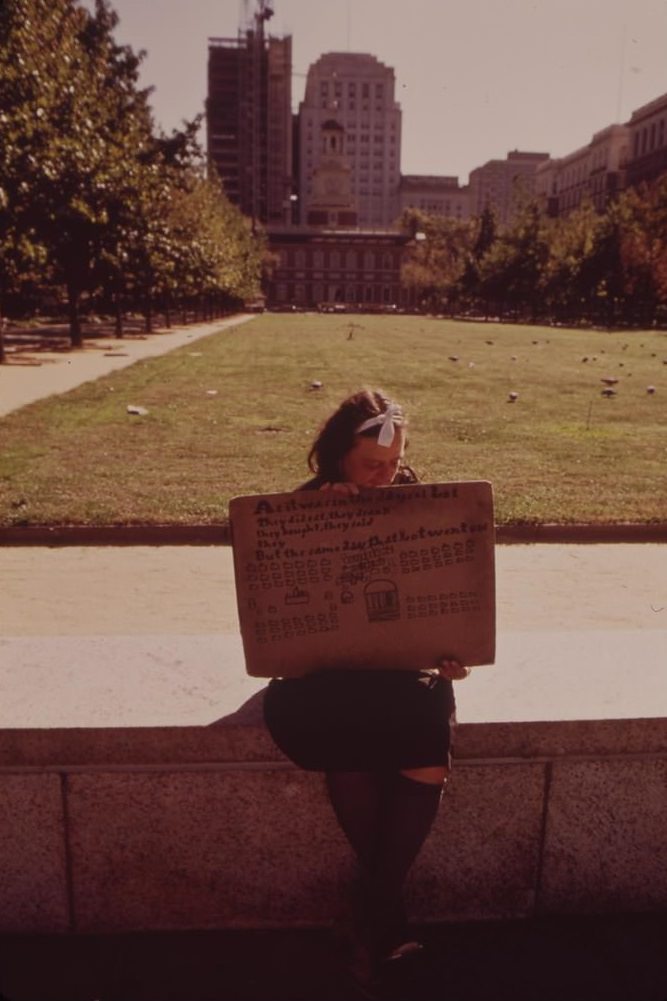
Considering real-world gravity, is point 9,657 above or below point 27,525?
above

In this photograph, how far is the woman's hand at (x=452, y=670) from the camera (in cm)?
255

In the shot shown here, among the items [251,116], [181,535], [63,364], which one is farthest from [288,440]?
[251,116]

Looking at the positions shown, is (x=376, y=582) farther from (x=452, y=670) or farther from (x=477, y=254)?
(x=477, y=254)

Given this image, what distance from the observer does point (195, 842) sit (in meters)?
2.63

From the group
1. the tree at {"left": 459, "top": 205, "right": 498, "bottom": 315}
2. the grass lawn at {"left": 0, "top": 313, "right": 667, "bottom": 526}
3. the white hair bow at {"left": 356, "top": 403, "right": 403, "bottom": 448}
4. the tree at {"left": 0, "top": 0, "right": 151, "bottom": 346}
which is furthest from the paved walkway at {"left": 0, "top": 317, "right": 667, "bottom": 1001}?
the tree at {"left": 459, "top": 205, "right": 498, "bottom": 315}

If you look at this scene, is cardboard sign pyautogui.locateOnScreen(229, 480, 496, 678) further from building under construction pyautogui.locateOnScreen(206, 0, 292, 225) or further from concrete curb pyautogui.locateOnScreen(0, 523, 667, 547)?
building under construction pyautogui.locateOnScreen(206, 0, 292, 225)

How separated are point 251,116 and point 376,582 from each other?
184 metres

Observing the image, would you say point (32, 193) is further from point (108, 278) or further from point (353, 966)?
point (353, 966)

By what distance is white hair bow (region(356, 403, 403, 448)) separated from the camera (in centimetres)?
262

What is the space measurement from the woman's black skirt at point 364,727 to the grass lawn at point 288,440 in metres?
5.11

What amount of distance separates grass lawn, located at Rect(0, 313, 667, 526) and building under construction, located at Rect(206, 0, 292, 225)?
15890 cm

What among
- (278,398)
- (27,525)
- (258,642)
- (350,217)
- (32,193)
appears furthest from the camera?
(350,217)

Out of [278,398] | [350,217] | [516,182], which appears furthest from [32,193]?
[350,217]

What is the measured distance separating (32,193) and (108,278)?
9419 millimetres
